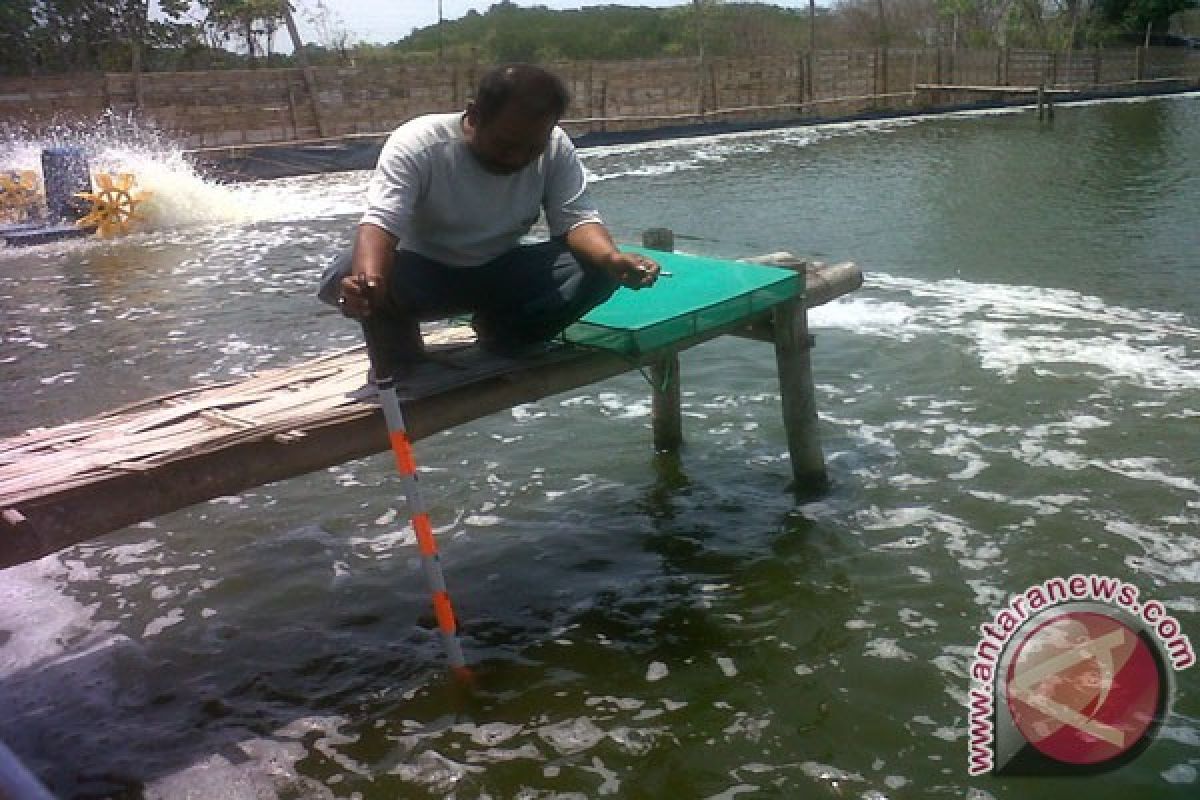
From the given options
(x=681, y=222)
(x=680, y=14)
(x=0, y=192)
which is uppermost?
(x=680, y=14)

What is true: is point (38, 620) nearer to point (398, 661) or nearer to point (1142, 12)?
point (398, 661)

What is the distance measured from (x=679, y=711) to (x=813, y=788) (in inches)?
23.4

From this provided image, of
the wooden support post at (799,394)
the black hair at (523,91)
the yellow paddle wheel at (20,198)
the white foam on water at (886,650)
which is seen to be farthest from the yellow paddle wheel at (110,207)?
the white foam on water at (886,650)

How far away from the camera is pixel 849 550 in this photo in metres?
4.88

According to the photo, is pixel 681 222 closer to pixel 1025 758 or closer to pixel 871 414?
pixel 871 414

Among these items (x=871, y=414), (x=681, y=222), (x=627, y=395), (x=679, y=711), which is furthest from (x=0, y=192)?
(x=679, y=711)

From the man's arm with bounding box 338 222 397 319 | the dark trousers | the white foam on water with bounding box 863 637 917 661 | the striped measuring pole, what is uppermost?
the man's arm with bounding box 338 222 397 319

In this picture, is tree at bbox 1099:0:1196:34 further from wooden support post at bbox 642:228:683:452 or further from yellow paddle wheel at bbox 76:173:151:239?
wooden support post at bbox 642:228:683:452

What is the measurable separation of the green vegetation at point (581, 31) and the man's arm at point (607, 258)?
2141 centimetres

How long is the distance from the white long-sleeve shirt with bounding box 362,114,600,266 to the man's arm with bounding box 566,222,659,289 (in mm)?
95

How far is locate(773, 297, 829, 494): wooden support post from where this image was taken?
5316 mm

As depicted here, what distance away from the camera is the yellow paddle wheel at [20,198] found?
1645 centimetres

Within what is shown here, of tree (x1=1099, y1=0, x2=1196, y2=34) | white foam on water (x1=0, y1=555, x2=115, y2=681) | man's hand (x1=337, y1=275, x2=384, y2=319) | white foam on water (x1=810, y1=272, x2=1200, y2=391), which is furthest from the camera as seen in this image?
tree (x1=1099, y1=0, x2=1196, y2=34)

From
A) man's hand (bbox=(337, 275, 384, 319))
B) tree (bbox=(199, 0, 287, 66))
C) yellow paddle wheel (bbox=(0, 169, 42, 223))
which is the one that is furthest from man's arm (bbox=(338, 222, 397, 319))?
tree (bbox=(199, 0, 287, 66))
